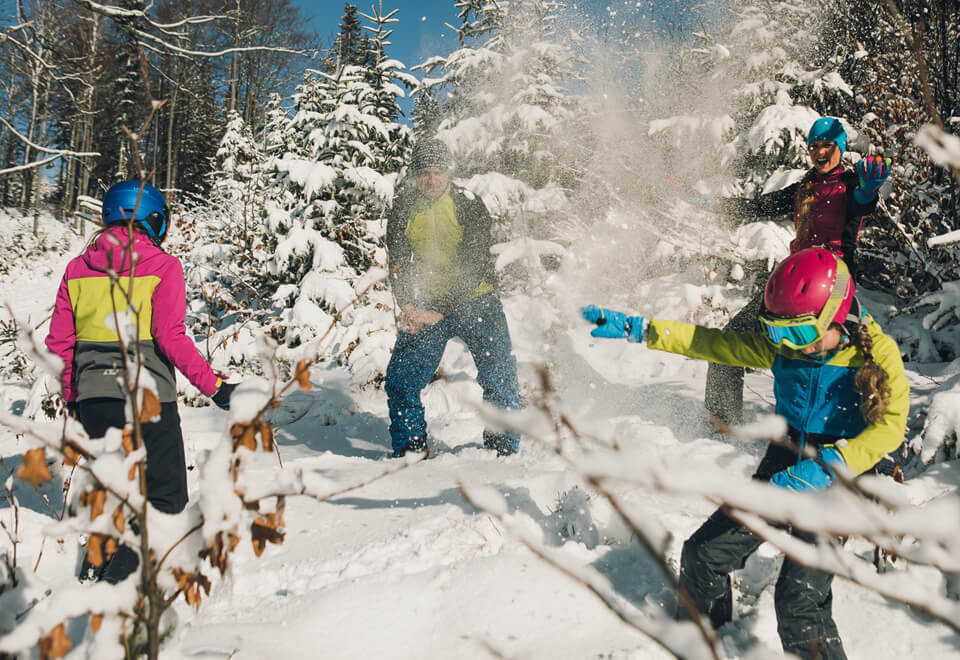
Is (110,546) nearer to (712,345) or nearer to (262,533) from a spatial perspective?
(262,533)

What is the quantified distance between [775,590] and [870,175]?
7.66ft

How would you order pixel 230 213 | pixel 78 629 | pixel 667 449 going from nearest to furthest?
pixel 78 629 → pixel 667 449 → pixel 230 213

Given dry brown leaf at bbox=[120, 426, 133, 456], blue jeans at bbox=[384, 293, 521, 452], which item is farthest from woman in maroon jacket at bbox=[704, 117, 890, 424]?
dry brown leaf at bbox=[120, 426, 133, 456]

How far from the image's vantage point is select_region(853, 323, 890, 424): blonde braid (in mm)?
1923

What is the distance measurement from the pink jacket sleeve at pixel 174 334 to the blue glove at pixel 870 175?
11.7 ft

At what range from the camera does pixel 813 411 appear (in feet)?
6.98

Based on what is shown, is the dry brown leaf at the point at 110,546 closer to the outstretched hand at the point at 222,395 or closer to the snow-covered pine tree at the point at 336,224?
the outstretched hand at the point at 222,395

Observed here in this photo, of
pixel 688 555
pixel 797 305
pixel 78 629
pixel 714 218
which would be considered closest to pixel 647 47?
pixel 714 218

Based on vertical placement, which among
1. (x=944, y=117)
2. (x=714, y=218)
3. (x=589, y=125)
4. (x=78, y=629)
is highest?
(x=589, y=125)

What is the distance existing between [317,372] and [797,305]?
619 cm

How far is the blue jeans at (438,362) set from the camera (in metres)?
4.18

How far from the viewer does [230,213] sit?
1298 centimetres

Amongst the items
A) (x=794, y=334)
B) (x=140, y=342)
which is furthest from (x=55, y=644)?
(x=794, y=334)

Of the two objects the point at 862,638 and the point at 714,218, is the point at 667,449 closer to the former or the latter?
the point at 862,638
